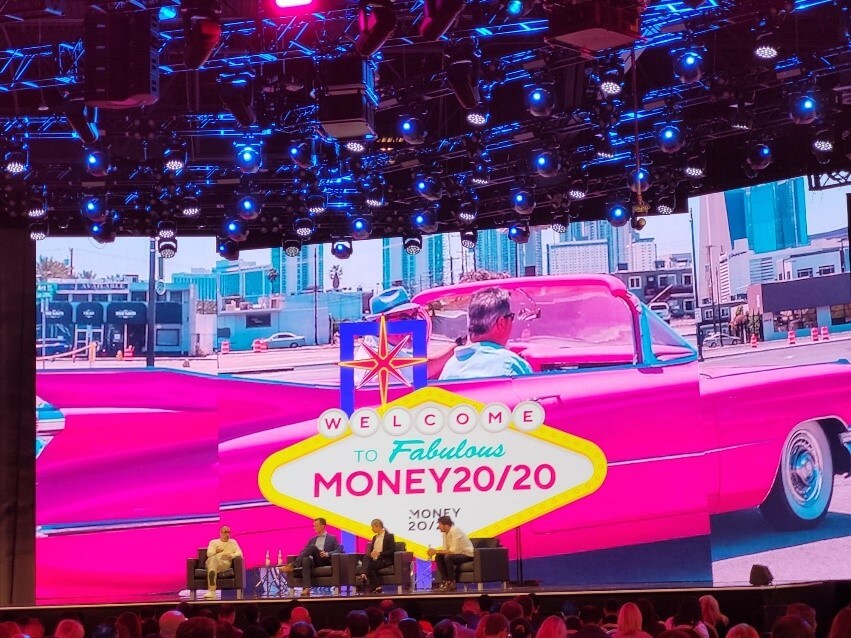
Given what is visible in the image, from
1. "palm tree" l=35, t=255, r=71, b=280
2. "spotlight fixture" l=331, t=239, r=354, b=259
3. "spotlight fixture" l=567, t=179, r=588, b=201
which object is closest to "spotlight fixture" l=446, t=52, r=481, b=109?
"spotlight fixture" l=567, t=179, r=588, b=201

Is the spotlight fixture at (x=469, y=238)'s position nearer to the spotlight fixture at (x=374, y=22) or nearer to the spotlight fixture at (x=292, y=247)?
the spotlight fixture at (x=292, y=247)

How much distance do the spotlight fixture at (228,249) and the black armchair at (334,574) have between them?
12.7ft

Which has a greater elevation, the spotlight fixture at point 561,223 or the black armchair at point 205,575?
the spotlight fixture at point 561,223

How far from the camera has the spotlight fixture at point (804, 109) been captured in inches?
380

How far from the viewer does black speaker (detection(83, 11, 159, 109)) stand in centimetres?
771

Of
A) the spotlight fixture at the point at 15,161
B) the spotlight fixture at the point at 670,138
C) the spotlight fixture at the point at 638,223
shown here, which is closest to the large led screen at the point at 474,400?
the spotlight fixture at the point at 638,223

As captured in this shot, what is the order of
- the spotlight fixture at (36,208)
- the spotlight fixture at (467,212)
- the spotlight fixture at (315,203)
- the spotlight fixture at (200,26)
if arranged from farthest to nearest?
the spotlight fixture at (467,212) < the spotlight fixture at (315,203) < the spotlight fixture at (36,208) < the spotlight fixture at (200,26)

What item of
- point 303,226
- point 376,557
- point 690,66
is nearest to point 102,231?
point 303,226

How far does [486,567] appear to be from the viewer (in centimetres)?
1062

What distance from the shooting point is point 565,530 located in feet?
38.3

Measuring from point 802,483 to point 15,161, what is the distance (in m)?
8.09

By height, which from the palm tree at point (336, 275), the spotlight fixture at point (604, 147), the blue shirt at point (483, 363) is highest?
the spotlight fixture at point (604, 147)

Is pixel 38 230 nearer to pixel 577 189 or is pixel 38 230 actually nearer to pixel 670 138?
pixel 577 189

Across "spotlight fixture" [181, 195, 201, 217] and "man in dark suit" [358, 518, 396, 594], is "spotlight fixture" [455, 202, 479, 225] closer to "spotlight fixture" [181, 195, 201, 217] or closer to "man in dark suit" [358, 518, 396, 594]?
"spotlight fixture" [181, 195, 201, 217]
